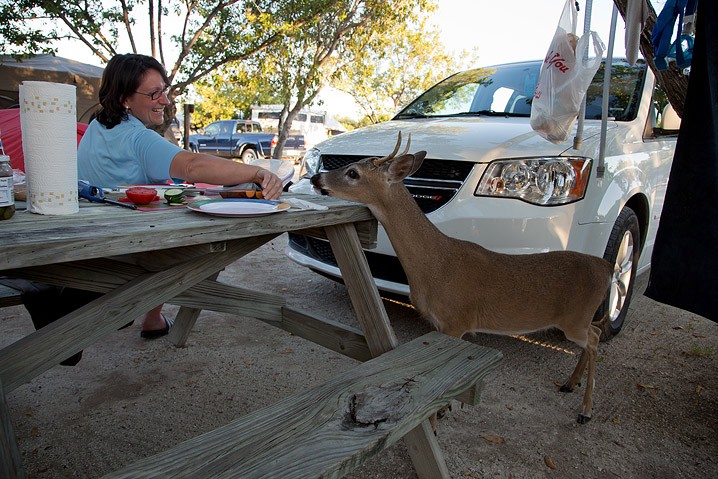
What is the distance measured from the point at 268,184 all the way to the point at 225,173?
223 millimetres

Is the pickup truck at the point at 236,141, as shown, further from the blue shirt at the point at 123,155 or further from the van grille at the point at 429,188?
the blue shirt at the point at 123,155

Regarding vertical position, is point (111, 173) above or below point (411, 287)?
above

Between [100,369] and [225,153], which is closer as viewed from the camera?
[100,369]

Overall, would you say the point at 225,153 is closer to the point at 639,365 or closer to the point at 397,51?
the point at 397,51

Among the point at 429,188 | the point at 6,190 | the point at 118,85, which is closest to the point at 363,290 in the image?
the point at 429,188

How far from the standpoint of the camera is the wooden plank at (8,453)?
144 cm

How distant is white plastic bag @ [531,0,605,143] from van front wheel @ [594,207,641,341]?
933mm

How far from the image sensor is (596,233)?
3.55m

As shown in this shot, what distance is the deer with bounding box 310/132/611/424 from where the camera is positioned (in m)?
2.72

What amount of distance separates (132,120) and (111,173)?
1.07 ft

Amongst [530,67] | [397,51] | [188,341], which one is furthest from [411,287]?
[397,51]

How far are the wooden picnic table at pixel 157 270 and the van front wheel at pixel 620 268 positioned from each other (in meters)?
2.07

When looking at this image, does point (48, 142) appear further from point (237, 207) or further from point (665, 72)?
point (665, 72)

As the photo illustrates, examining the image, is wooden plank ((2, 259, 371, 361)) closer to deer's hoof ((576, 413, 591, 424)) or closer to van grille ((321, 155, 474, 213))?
van grille ((321, 155, 474, 213))
